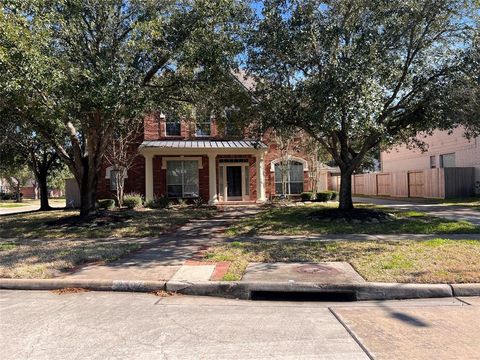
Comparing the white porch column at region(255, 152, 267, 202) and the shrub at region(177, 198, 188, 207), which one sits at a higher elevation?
the white porch column at region(255, 152, 267, 202)

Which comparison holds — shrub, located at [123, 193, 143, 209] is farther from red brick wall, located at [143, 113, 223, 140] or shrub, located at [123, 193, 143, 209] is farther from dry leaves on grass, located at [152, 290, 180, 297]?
dry leaves on grass, located at [152, 290, 180, 297]

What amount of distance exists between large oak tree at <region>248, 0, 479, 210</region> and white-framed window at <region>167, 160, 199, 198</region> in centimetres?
1190

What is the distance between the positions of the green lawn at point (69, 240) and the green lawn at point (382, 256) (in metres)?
2.69

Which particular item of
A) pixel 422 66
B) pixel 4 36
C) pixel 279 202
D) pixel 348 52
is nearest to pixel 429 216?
pixel 422 66

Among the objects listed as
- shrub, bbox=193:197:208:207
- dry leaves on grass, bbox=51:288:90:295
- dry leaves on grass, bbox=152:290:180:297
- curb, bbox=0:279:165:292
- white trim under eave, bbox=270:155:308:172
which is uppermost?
white trim under eave, bbox=270:155:308:172

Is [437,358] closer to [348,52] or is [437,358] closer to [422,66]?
[348,52]

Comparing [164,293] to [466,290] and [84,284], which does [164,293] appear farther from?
[466,290]

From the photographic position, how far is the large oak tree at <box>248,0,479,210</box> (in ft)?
41.9

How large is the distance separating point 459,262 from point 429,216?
864cm

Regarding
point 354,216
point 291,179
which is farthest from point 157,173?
point 354,216

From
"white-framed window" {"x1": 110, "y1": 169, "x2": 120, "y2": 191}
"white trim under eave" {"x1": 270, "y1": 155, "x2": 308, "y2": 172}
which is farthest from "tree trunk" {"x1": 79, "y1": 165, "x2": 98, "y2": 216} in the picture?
"white trim under eave" {"x1": 270, "y1": 155, "x2": 308, "y2": 172}

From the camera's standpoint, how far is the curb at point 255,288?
7121mm

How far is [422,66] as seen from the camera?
15.1m

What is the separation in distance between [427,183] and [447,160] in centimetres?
445
